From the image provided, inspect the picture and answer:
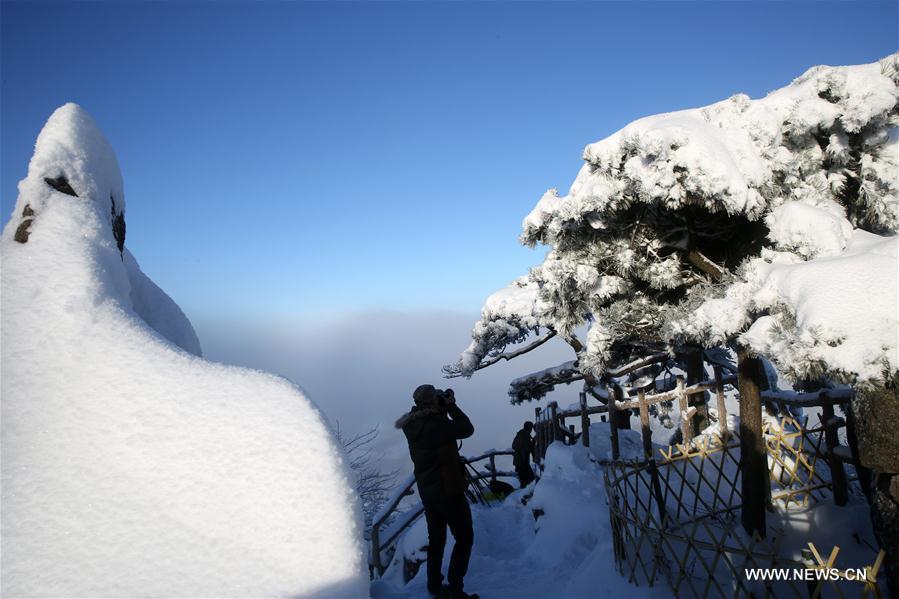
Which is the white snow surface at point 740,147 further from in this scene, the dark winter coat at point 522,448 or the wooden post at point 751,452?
the dark winter coat at point 522,448

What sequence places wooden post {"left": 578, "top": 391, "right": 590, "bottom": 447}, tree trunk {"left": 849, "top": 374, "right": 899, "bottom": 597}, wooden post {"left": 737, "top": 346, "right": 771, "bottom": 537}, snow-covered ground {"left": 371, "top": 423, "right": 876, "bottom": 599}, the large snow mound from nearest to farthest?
the large snow mound < tree trunk {"left": 849, "top": 374, "right": 899, "bottom": 597} < snow-covered ground {"left": 371, "top": 423, "right": 876, "bottom": 599} < wooden post {"left": 737, "top": 346, "right": 771, "bottom": 537} < wooden post {"left": 578, "top": 391, "right": 590, "bottom": 447}

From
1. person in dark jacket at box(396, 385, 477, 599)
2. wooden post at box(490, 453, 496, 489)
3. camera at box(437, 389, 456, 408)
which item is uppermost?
camera at box(437, 389, 456, 408)

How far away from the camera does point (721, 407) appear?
852 centimetres

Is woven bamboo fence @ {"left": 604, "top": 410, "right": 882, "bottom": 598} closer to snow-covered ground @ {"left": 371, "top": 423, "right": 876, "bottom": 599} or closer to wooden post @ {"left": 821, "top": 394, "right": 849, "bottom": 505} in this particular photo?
wooden post @ {"left": 821, "top": 394, "right": 849, "bottom": 505}

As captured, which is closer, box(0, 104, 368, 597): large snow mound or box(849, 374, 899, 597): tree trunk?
box(0, 104, 368, 597): large snow mound

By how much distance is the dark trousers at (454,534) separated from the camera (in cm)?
457

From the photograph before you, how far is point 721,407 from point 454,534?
623 centimetres

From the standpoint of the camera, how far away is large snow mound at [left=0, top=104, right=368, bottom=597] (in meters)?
2.14

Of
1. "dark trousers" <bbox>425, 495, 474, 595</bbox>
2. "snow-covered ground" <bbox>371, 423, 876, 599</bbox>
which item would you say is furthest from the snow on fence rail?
"dark trousers" <bbox>425, 495, 474, 595</bbox>

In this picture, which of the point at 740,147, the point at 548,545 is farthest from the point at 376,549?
the point at 740,147

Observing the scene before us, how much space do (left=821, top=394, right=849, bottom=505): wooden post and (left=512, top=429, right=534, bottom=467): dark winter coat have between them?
551cm

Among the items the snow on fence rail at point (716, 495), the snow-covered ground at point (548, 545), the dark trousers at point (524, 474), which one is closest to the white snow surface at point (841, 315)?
the snow on fence rail at point (716, 495)

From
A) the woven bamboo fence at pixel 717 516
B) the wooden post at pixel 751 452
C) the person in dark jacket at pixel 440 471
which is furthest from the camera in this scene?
the wooden post at pixel 751 452

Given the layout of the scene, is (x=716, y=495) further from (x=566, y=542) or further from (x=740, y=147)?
(x=740, y=147)
